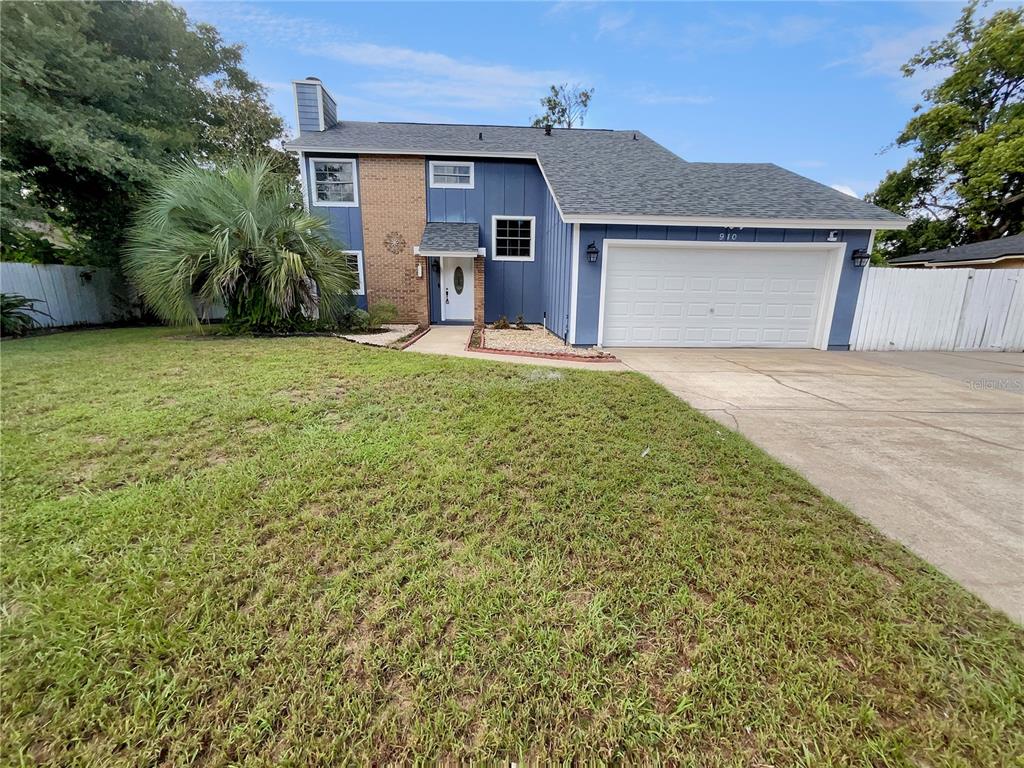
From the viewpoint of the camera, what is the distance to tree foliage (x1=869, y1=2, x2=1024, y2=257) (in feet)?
55.5

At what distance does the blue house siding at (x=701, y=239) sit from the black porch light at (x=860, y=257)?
0.22 feet

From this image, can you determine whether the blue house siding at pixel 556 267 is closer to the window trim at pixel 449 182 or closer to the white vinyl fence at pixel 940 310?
the window trim at pixel 449 182

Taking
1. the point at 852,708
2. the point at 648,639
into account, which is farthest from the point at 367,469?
the point at 852,708

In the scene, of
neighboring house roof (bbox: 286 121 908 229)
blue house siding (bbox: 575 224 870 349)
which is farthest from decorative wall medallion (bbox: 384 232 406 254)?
blue house siding (bbox: 575 224 870 349)

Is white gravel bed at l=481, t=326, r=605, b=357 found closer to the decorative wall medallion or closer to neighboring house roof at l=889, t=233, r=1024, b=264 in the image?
the decorative wall medallion

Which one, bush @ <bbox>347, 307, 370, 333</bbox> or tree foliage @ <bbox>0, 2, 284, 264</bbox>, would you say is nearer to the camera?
tree foliage @ <bbox>0, 2, 284, 264</bbox>

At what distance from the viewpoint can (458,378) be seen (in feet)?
17.8

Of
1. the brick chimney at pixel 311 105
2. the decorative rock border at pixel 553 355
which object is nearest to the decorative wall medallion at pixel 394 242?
the brick chimney at pixel 311 105

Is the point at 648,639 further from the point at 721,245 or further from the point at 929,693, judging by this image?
the point at 721,245

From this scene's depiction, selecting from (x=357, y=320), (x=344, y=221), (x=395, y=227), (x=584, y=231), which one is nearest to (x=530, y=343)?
(x=584, y=231)

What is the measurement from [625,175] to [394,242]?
21.7ft

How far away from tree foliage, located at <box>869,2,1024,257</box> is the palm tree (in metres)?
26.0

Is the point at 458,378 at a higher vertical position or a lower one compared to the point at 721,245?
lower

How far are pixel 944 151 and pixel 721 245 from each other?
21.0m
